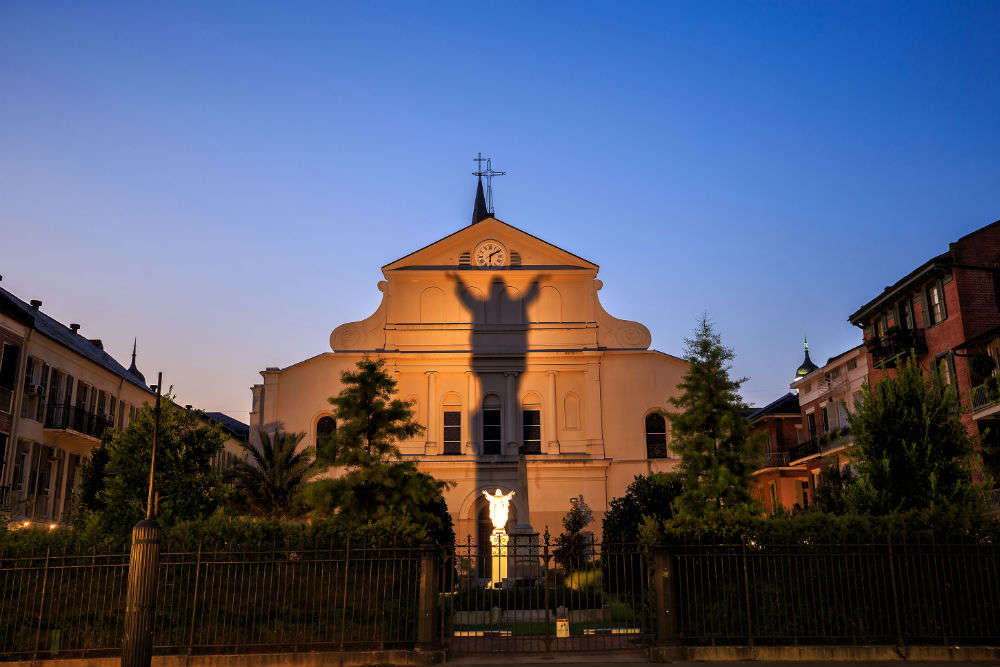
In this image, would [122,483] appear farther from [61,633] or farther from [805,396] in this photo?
[805,396]

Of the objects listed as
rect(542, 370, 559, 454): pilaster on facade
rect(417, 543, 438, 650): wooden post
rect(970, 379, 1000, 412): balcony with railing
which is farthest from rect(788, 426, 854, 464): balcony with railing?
rect(417, 543, 438, 650): wooden post

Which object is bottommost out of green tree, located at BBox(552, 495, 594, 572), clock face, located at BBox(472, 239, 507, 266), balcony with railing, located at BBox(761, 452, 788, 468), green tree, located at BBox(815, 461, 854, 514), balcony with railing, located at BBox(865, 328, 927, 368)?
green tree, located at BBox(552, 495, 594, 572)

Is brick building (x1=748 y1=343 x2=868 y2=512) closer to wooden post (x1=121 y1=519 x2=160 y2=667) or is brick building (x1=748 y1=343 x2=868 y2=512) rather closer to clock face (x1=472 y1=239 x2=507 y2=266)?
clock face (x1=472 y1=239 x2=507 y2=266)

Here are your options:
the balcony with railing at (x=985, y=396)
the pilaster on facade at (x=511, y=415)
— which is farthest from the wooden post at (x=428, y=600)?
the pilaster on facade at (x=511, y=415)

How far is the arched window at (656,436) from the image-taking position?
4028 centimetres

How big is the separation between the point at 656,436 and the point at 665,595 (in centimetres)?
2592

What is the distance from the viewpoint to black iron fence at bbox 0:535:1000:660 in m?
14.7

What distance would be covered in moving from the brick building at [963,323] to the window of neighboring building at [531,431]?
14914 mm

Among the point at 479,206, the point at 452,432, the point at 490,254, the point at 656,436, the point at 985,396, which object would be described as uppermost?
the point at 479,206

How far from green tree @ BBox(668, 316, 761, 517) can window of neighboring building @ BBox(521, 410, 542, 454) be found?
17486mm

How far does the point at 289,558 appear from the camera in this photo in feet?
50.0

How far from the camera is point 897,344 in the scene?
3181 centimetres

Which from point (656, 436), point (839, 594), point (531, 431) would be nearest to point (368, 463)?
point (839, 594)

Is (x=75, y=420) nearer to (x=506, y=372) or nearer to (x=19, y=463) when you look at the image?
(x=19, y=463)
